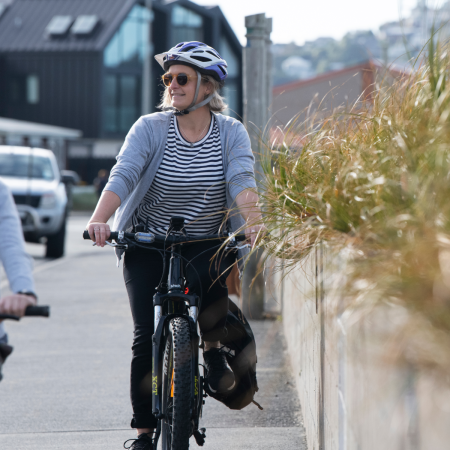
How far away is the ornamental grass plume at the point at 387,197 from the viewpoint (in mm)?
1930

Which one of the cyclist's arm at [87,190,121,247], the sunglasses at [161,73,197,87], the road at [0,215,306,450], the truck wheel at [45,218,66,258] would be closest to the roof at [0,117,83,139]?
the truck wheel at [45,218,66,258]

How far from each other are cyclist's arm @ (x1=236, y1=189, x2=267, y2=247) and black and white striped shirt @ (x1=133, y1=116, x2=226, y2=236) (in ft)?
0.55

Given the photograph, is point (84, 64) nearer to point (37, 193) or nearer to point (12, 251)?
point (37, 193)

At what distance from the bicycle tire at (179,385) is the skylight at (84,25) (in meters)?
45.5

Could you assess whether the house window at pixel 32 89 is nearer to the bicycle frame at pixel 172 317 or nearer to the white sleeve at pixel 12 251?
the bicycle frame at pixel 172 317

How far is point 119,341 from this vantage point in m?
7.29

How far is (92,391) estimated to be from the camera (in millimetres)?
5562

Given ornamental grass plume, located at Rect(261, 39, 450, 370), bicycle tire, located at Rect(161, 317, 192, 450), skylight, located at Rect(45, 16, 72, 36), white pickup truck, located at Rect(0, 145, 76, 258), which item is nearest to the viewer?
ornamental grass plume, located at Rect(261, 39, 450, 370)

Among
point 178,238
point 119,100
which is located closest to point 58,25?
point 119,100

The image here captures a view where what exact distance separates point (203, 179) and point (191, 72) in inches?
20.3

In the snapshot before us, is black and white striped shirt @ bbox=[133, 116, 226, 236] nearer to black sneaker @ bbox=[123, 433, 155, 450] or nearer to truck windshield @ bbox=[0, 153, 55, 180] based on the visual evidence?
black sneaker @ bbox=[123, 433, 155, 450]

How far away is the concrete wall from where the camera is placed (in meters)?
1.71

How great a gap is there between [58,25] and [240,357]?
153ft

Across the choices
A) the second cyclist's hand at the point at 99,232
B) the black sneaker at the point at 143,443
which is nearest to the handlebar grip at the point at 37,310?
the second cyclist's hand at the point at 99,232
